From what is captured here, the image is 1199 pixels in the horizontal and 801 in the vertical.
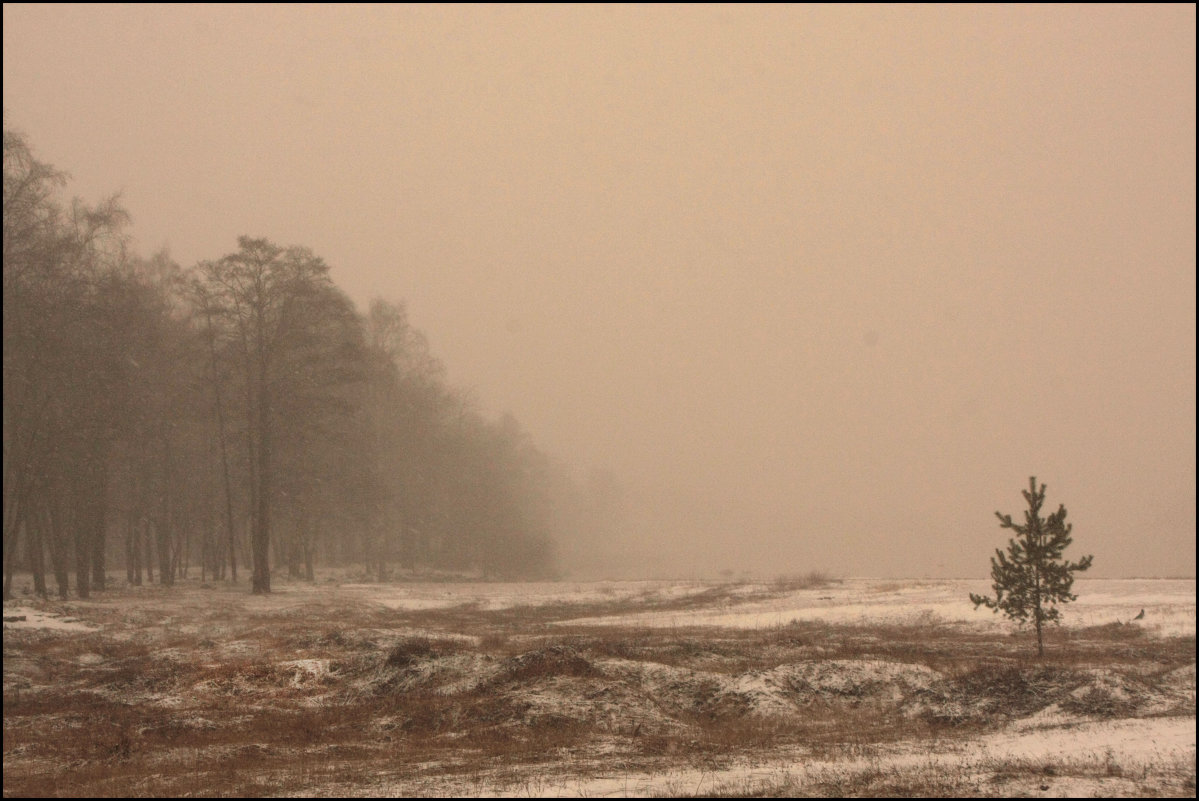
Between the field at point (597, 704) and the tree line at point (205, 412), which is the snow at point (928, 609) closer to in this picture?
the field at point (597, 704)

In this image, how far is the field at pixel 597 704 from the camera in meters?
11.5

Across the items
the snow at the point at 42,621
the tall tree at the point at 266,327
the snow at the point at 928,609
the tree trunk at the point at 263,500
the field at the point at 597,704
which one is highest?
the tall tree at the point at 266,327

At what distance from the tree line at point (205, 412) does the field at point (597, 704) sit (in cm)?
600

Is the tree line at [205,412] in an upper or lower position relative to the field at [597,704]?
upper

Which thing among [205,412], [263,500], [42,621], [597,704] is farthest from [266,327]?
[597,704]

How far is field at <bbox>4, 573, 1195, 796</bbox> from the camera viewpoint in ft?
37.7

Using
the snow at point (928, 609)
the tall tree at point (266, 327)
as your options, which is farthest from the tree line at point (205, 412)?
the snow at point (928, 609)

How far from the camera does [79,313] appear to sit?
25.6 metres

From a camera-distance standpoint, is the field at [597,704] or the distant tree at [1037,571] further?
the distant tree at [1037,571]

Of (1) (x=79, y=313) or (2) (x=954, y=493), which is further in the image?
(2) (x=954, y=493)

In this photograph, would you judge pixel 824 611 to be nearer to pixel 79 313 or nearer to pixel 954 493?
pixel 79 313

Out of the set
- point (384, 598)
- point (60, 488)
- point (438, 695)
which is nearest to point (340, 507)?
point (384, 598)

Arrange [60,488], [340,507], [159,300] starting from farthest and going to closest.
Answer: [340,507], [159,300], [60,488]

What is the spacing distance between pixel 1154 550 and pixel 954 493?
6115cm
